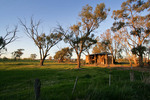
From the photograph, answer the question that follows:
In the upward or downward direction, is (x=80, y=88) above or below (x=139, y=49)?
below

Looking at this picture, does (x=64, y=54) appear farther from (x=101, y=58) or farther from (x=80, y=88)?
(x=80, y=88)

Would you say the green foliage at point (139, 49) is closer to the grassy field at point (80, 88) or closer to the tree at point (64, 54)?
the grassy field at point (80, 88)

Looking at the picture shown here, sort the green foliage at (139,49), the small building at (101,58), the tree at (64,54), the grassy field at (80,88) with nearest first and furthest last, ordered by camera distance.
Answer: the grassy field at (80,88)
the green foliage at (139,49)
the small building at (101,58)
the tree at (64,54)

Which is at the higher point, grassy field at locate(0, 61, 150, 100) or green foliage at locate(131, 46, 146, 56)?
green foliage at locate(131, 46, 146, 56)

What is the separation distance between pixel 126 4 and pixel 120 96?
26.2 meters

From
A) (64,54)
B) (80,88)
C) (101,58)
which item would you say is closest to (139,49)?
(101,58)

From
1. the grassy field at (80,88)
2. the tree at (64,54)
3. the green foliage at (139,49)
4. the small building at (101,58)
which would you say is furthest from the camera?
the tree at (64,54)

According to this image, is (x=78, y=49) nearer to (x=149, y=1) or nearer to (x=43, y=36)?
(x=43, y=36)

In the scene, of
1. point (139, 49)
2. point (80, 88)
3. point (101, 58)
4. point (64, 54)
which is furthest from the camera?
point (64, 54)

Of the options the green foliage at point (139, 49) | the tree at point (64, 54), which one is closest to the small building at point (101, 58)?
the green foliage at point (139, 49)

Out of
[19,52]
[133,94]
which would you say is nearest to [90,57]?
[133,94]

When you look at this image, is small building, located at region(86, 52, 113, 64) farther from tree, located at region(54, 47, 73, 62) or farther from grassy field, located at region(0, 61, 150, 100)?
grassy field, located at region(0, 61, 150, 100)

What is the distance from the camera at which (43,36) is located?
31.2 metres

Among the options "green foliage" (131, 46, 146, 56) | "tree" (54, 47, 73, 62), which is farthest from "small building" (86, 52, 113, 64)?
"tree" (54, 47, 73, 62)
